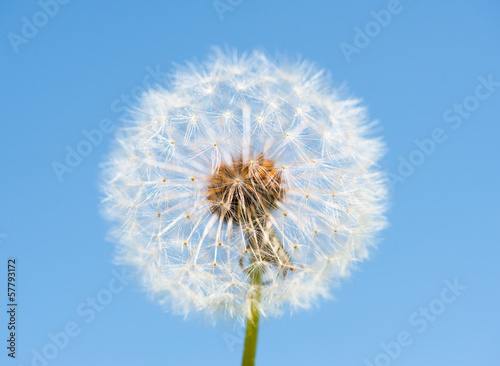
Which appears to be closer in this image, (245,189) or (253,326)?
Answer: (253,326)

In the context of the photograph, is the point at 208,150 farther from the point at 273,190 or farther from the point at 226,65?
the point at 226,65

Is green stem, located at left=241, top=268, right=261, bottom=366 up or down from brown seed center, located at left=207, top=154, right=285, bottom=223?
down

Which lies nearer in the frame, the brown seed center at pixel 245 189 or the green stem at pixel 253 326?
the green stem at pixel 253 326

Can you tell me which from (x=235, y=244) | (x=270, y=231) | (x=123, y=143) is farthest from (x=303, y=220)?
(x=123, y=143)

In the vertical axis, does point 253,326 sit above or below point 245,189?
below
